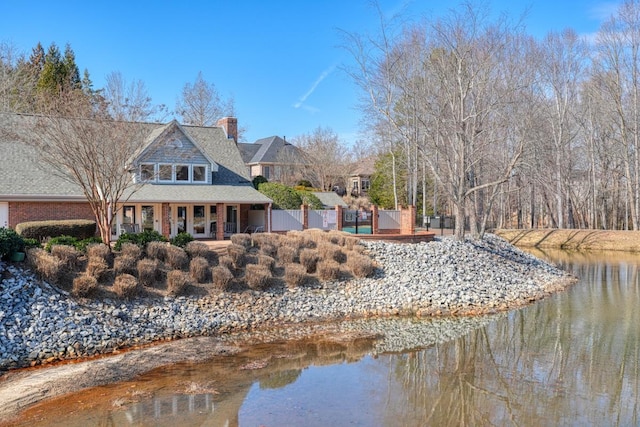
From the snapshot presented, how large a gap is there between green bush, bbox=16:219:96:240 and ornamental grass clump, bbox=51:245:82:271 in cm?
344

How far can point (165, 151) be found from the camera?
77.6ft

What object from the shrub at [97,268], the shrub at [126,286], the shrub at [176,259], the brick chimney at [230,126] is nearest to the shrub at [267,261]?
the shrub at [176,259]

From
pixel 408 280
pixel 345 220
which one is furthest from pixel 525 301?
pixel 345 220

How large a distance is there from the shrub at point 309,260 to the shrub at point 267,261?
1.07 m

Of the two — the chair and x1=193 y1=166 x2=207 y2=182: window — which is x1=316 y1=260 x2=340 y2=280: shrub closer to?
the chair

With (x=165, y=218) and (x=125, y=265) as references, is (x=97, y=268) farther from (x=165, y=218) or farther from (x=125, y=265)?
(x=165, y=218)

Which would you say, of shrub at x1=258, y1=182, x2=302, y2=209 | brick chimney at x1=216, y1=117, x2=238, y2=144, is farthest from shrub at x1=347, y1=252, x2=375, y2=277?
brick chimney at x1=216, y1=117, x2=238, y2=144

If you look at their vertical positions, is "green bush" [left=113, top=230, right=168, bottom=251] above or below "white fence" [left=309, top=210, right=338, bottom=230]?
below

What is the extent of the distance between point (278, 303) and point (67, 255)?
6.54 metres

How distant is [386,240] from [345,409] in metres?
13.9

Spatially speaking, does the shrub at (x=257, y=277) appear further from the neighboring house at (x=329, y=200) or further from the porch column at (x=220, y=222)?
the neighboring house at (x=329, y=200)

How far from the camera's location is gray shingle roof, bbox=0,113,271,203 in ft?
68.2

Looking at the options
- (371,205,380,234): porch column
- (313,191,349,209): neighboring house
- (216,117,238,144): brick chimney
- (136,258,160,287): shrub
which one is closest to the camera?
(136,258,160,287): shrub

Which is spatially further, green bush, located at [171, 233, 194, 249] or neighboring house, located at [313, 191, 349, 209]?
neighboring house, located at [313, 191, 349, 209]
